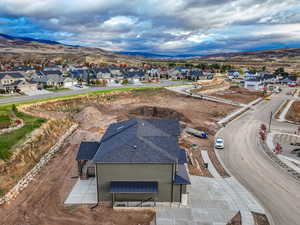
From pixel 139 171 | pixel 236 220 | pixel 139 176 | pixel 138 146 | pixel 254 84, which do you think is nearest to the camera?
pixel 236 220

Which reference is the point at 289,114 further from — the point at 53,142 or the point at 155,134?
the point at 53,142

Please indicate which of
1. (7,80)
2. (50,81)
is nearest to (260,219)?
(50,81)

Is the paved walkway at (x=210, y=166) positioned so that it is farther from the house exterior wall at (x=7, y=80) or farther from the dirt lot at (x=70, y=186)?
the house exterior wall at (x=7, y=80)

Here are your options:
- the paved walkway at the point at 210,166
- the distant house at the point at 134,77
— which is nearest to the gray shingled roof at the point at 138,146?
the paved walkway at the point at 210,166

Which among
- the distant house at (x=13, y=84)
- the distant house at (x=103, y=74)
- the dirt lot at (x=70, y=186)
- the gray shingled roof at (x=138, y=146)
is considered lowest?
the dirt lot at (x=70, y=186)

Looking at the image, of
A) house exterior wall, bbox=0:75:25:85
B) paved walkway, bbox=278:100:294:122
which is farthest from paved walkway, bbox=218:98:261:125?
house exterior wall, bbox=0:75:25:85

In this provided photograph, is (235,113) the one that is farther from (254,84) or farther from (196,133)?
(254,84)
